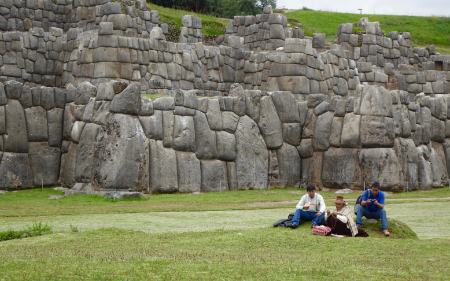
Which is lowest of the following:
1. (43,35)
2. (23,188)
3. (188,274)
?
(23,188)

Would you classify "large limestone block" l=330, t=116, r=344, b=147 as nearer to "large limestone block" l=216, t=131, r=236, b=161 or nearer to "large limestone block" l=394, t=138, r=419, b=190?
"large limestone block" l=394, t=138, r=419, b=190

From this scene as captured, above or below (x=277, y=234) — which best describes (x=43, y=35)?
above

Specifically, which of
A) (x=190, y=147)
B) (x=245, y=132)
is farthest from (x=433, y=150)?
(x=190, y=147)

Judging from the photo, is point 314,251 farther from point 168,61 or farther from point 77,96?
point 168,61

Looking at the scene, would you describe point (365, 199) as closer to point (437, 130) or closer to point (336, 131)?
point (336, 131)

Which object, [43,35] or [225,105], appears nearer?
[225,105]

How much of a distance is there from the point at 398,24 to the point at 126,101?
146ft

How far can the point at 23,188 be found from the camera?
26.3m

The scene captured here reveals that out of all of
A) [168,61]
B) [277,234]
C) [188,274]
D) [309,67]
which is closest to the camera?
[188,274]

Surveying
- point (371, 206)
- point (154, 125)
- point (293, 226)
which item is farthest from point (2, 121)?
point (371, 206)

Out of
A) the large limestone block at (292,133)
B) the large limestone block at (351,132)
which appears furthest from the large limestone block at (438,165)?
the large limestone block at (292,133)

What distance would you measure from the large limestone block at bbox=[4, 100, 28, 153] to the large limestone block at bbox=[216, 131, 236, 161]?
593cm

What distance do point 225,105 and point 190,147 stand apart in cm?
216

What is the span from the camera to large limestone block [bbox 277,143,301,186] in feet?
96.6
